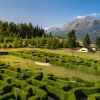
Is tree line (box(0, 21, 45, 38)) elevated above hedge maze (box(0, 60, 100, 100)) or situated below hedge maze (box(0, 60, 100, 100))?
above

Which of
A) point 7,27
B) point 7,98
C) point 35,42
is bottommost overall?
point 7,98

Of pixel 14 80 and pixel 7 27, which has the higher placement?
pixel 7 27

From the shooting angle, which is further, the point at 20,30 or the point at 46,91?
the point at 20,30

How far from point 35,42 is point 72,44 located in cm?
1858

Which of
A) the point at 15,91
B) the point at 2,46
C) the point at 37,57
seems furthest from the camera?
the point at 2,46

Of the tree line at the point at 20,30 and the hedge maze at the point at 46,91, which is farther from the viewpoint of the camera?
the tree line at the point at 20,30

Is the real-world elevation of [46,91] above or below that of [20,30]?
below

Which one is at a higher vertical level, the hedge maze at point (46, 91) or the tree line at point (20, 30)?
the tree line at point (20, 30)

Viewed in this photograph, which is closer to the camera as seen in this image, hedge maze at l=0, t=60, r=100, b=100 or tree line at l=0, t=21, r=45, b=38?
hedge maze at l=0, t=60, r=100, b=100

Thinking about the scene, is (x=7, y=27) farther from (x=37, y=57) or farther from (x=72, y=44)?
(x=37, y=57)

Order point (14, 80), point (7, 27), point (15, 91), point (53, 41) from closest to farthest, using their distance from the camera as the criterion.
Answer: point (15, 91) → point (14, 80) → point (53, 41) → point (7, 27)

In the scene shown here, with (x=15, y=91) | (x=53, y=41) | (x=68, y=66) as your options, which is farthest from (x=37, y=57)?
(x=53, y=41)

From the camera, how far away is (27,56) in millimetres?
70312

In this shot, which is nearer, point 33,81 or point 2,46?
point 33,81
